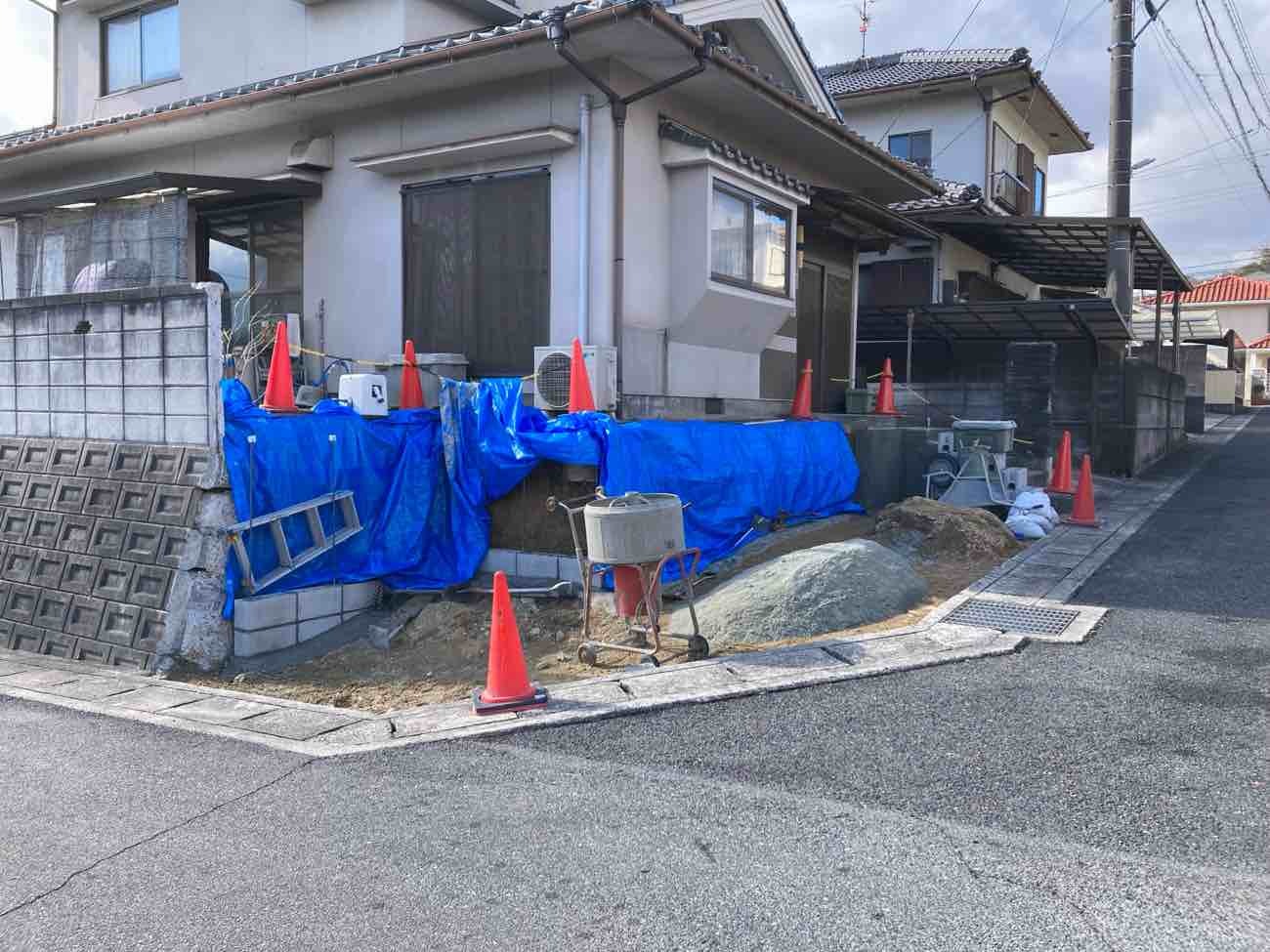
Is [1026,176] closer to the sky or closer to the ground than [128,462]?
closer to the sky

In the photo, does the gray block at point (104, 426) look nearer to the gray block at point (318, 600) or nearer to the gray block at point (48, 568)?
the gray block at point (48, 568)

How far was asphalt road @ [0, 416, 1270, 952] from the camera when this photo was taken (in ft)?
9.97

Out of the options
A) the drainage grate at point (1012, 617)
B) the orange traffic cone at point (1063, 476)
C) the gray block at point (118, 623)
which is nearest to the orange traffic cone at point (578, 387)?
the drainage grate at point (1012, 617)

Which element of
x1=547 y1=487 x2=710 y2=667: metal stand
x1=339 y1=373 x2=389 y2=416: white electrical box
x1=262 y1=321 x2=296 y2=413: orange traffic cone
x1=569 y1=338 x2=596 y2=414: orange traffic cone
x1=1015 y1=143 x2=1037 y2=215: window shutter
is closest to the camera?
x1=547 y1=487 x2=710 y2=667: metal stand

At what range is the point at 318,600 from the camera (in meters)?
7.45

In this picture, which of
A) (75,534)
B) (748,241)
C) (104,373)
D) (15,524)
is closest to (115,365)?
(104,373)

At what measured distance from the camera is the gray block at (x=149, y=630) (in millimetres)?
6688

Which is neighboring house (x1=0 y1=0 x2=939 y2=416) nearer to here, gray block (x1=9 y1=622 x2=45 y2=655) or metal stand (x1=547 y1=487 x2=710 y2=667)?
metal stand (x1=547 y1=487 x2=710 y2=667)

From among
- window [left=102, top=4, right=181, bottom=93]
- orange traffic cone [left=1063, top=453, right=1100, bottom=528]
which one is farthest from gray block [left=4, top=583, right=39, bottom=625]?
orange traffic cone [left=1063, top=453, right=1100, bottom=528]

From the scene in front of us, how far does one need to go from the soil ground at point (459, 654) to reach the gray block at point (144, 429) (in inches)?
73.7

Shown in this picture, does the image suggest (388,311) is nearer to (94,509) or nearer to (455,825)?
(94,509)

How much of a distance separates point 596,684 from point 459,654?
6.12 ft

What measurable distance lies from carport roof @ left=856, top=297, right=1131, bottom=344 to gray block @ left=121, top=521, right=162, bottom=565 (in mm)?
11804

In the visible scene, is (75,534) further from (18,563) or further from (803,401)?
(803,401)
